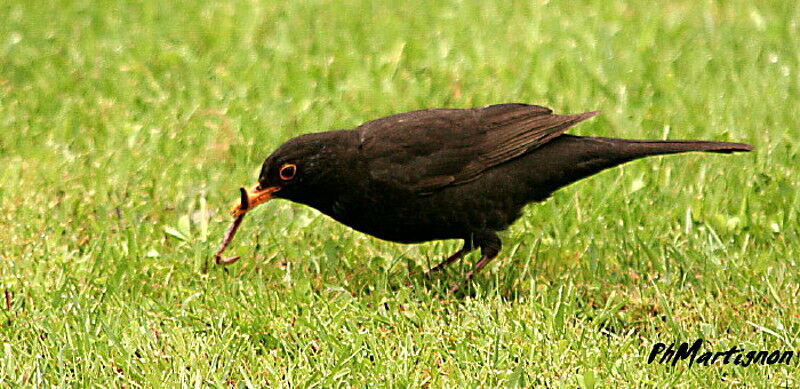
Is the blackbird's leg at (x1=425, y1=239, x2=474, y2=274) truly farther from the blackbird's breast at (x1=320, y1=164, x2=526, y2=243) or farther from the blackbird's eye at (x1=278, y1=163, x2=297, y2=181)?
the blackbird's eye at (x1=278, y1=163, x2=297, y2=181)

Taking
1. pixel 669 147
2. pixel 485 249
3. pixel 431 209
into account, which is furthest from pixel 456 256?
pixel 669 147

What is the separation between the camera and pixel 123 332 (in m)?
4.70

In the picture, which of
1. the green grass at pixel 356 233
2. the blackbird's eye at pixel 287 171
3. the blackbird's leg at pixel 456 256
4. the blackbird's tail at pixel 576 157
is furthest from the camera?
the blackbird's leg at pixel 456 256

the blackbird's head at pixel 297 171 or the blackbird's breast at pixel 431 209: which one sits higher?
the blackbird's head at pixel 297 171

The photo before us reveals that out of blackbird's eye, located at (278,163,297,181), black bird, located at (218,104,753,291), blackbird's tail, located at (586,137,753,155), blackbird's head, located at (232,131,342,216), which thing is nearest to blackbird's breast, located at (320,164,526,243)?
black bird, located at (218,104,753,291)

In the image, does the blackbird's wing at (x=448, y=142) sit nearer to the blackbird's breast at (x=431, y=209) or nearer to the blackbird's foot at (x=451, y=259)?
the blackbird's breast at (x=431, y=209)

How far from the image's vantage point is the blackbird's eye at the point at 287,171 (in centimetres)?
501

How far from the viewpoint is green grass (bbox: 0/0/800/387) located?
4531 millimetres

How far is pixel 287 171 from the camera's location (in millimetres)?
5027

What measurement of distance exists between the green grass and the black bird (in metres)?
0.32

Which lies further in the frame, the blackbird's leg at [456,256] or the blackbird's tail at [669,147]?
the blackbird's leg at [456,256]

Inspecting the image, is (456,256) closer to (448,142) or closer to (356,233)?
(448,142)

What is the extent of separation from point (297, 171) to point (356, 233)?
3.40 ft

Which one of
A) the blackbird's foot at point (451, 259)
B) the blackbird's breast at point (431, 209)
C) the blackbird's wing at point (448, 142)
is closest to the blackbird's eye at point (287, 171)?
the blackbird's breast at point (431, 209)
